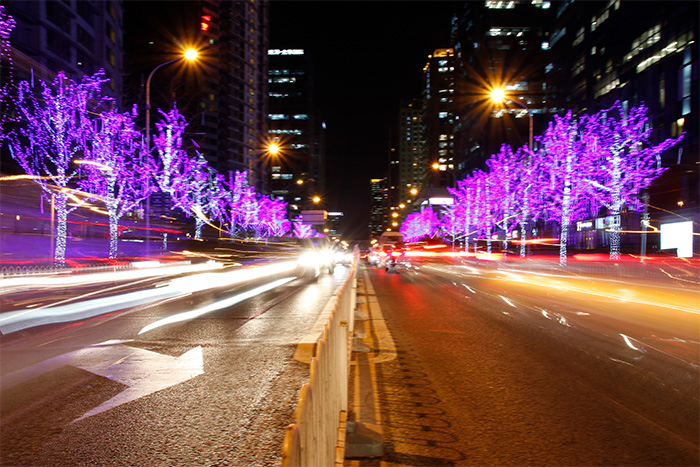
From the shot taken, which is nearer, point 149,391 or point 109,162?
point 149,391

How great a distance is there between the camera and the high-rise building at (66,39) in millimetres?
36312

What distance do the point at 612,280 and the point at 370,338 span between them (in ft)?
59.1

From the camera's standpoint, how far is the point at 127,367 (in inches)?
251

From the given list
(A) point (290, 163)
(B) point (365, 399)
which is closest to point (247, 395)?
(B) point (365, 399)

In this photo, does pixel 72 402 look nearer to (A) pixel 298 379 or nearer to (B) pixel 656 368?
(A) pixel 298 379

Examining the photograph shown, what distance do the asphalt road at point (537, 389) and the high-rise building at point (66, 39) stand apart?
33.2 metres

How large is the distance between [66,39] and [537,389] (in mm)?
49785

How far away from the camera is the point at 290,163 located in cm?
16462

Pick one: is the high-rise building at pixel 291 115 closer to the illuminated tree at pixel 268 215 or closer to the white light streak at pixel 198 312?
the illuminated tree at pixel 268 215

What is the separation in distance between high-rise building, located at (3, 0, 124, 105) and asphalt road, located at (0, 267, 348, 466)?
29.4 m

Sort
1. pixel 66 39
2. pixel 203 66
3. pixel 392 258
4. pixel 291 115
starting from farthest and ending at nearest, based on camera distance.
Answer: pixel 291 115 → pixel 203 66 → pixel 66 39 → pixel 392 258

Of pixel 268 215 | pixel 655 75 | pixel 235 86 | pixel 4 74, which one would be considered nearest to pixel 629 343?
pixel 4 74

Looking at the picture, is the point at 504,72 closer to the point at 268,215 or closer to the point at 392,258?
the point at 268,215

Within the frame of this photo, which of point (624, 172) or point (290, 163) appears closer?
point (624, 172)
